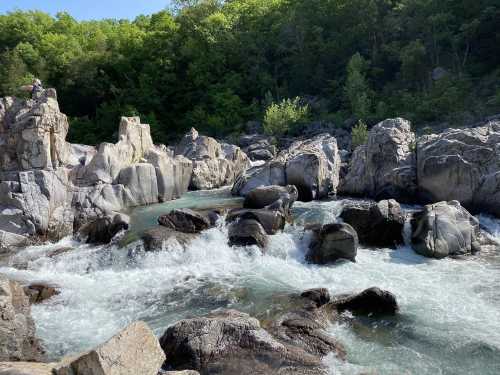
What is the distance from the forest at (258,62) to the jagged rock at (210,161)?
11715mm

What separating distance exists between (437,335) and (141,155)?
2373cm

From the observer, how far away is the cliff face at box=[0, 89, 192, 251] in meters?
20.8

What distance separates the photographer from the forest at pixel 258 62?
174 ft

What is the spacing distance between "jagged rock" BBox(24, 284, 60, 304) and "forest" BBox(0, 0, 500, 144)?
3774 cm

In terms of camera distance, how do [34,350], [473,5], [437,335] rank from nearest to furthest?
[34,350] < [437,335] < [473,5]

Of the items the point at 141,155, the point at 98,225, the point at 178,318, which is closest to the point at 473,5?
the point at 141,155

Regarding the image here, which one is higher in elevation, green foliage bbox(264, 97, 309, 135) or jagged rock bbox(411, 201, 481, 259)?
green foliage bbox(264, 97, 309, 135)

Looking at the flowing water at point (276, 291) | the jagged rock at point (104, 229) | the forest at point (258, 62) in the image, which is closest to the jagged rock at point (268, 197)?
the flowing water at point (276, 291)

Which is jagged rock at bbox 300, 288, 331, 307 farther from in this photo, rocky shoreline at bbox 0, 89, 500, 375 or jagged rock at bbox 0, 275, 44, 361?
jagged rock at bbox 0, 275, 44, 361

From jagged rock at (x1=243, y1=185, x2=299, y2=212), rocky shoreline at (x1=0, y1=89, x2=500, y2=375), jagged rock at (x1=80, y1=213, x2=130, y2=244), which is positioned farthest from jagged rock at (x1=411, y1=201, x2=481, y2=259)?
jagged rock at (x1=80, y1=213, x2=130, y2=244)

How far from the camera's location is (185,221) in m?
20.6

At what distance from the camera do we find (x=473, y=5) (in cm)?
5272

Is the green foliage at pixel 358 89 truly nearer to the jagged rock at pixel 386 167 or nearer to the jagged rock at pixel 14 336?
the jagged rock at pixel 386 167

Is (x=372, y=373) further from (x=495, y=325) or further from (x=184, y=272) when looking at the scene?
(x=184, y=272)
